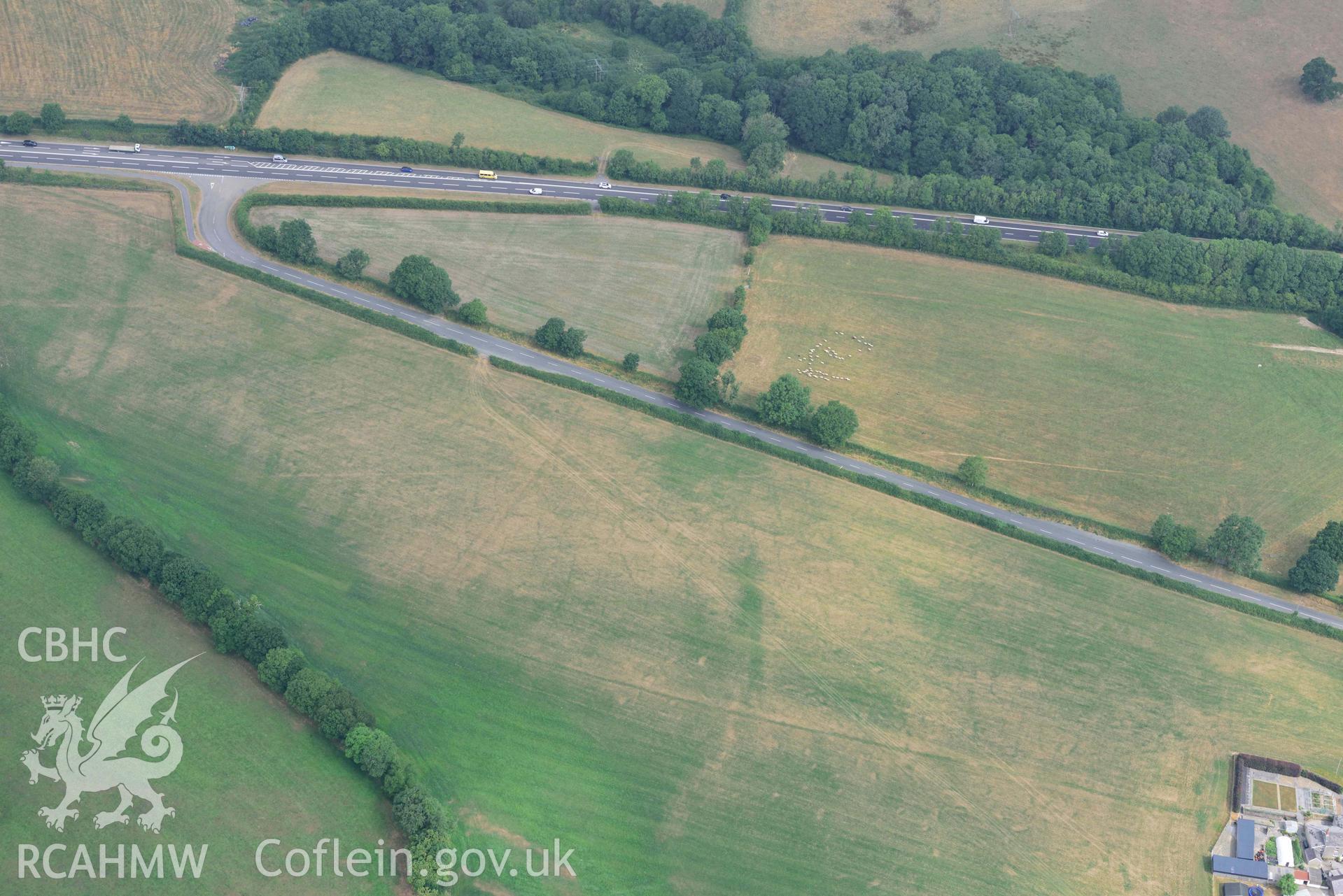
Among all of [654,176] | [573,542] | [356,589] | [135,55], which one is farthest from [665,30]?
[356,589]

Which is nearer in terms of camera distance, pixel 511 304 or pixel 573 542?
pixel 573 542

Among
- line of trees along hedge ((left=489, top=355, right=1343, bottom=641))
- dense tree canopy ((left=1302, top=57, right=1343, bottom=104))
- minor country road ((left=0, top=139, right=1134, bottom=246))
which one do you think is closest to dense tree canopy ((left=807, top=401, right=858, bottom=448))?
line of trees along hedge ((left=489, top=355, right=1343, bottom=641))

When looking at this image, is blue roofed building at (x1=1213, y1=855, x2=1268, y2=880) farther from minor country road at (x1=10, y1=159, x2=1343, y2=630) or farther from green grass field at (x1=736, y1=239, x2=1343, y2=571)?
green grass field at (x1=736, y1=239, x2=1343, y2=571)

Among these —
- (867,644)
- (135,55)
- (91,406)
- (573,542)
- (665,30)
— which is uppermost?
(665,30)

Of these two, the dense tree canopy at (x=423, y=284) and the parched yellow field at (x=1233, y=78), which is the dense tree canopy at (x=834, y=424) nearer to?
the dense tree canopy at (x=423, y=284)

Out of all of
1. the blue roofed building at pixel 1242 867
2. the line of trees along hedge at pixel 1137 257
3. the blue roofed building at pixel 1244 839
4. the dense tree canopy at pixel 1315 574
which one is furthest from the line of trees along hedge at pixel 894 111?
the blue roofed building at pixel 1242 867

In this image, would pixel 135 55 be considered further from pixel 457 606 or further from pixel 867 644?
pixel 867 644
